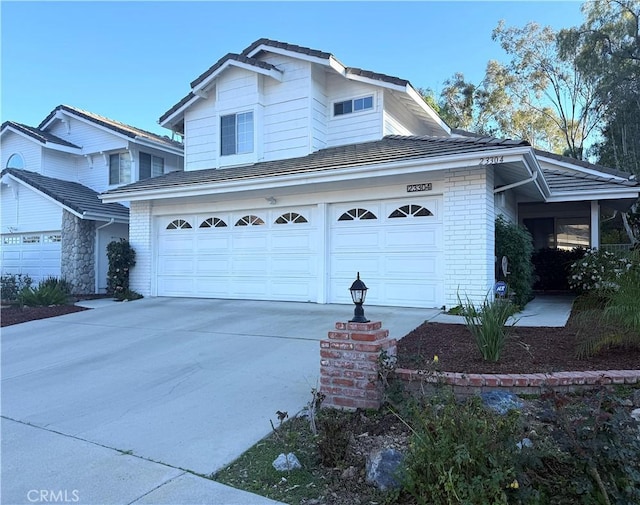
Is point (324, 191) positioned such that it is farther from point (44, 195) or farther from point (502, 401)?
point (44, 195)

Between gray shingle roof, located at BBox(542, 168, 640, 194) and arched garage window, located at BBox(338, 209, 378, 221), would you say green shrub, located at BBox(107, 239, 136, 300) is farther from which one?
gray shingle roof, located at BBox(542, 168, 640, 194)

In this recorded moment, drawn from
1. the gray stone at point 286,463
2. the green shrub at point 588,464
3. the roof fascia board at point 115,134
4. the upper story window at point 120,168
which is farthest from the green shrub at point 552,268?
the upper story window at point 120,168

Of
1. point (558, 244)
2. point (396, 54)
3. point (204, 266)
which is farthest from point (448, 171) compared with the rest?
point (396, 54)

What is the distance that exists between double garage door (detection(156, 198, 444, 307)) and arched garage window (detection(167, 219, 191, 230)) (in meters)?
0.03

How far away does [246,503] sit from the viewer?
3.06 meters

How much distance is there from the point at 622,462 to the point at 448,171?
753 centimetres

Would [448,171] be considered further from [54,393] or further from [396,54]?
[396,54]

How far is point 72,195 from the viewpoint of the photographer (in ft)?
55.2

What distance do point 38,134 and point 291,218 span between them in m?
13.1

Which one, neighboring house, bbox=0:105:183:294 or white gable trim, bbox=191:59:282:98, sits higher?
white gable trim, bbox=191:59:282:98

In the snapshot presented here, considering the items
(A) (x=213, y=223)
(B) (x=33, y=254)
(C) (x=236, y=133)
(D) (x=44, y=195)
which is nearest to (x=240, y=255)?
(A) (x=213, y=223)

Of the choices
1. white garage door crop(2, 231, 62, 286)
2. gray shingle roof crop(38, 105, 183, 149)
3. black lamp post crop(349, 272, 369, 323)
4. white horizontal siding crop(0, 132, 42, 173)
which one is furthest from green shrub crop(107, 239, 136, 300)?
black lamp post crop(349, 272, 369, 323)

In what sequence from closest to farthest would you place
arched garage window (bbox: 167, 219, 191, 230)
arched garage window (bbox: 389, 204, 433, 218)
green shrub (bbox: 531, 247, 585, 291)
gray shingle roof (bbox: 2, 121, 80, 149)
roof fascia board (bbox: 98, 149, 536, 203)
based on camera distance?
roof fascia board (bbox: 98, 149, 536, 203) → arched garage window (bbox: 389, 204, 433, 218) → arched garage window (bbox: 167, 219, 191, 230) → green shrub (bbox: 531, 247, 585, 291) → gray shingle roof (bbox: 2, 121, 80, 149)

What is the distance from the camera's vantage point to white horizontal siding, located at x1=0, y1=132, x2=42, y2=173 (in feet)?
60.8
